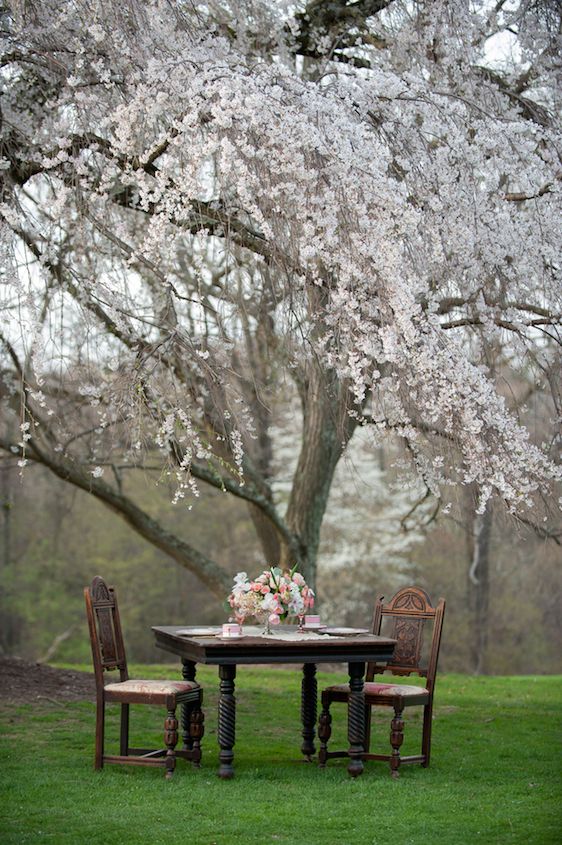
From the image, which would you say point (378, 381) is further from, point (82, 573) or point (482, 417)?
point (82, 573)

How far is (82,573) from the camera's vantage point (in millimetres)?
19781

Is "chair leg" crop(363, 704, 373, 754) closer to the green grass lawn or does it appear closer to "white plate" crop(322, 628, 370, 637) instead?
the green grass lawn

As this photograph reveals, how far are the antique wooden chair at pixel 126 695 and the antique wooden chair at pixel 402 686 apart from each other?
2.30 feet

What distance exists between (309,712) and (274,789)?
0.92 metres

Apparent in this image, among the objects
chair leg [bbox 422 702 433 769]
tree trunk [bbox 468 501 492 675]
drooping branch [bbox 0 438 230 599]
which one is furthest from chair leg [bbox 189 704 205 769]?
tree trunk [bbox 468 501 492 675]

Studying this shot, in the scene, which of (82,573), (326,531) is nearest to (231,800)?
(326,531)

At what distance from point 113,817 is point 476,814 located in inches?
61.7

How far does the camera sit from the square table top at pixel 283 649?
5344mm

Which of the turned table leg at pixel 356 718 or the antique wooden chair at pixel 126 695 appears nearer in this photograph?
the antique wooden chair at pixel 126 695

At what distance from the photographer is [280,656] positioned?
5.42m

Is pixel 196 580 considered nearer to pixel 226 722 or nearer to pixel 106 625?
pixel 106 625

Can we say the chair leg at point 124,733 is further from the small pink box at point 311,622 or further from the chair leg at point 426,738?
the chair leg at point 426,738

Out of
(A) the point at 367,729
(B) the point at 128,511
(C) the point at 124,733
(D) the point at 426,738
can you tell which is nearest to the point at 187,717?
(C) the point at 124,733

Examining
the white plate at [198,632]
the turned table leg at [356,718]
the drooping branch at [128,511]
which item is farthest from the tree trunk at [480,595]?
the turned table leg at [356,718]
